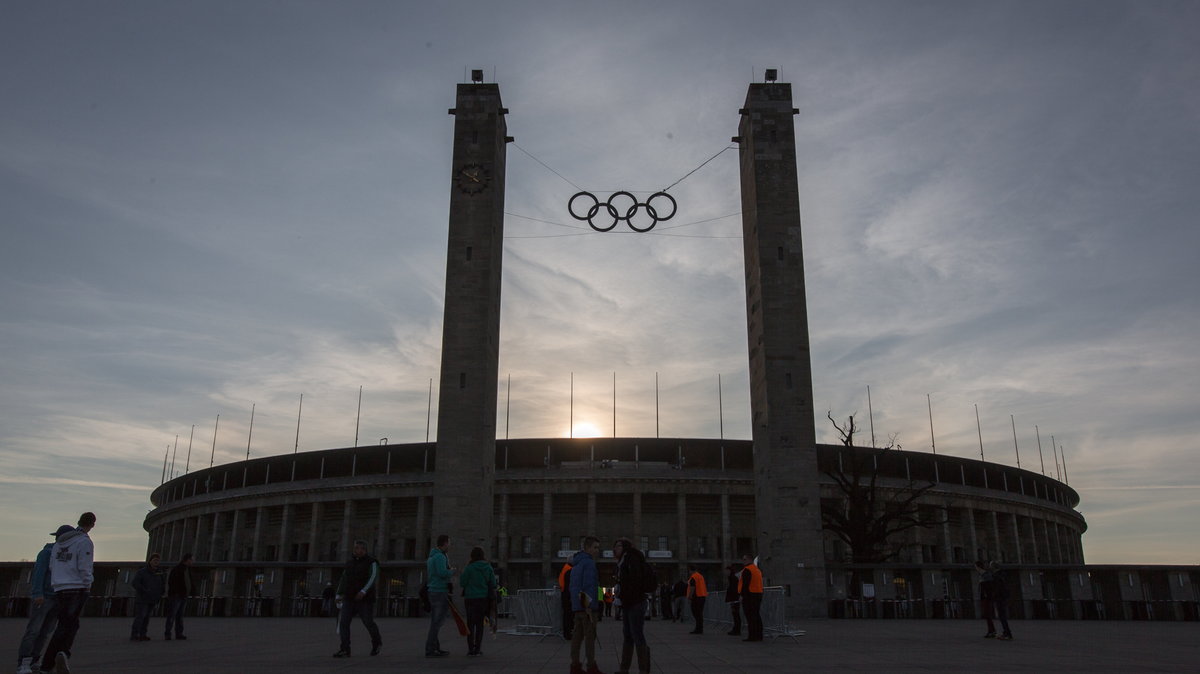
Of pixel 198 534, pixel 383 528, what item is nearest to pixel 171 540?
pixel 198 534

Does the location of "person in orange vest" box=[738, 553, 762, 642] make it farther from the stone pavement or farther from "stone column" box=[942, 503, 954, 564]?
"stone column" box=[942, 503, 954, 564]

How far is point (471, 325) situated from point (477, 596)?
90.5ft

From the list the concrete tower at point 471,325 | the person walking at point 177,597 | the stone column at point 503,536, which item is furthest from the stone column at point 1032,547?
the person walking at point 177,597

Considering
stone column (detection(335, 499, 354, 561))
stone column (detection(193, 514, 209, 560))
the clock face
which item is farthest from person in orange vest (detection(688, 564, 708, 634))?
stone column (detection(193, 514, 209, 560))

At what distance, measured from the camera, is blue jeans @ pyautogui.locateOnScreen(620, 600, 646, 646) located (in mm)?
11516

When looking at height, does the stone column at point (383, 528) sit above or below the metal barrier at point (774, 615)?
above

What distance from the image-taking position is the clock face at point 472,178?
44406 mm

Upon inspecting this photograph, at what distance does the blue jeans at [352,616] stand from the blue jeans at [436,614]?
988 millimetres

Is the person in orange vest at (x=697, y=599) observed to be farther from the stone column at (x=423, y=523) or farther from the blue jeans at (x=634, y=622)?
the stone column at (x=423, y=523)

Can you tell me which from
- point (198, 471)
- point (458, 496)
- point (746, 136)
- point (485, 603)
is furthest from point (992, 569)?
point (198, 471)

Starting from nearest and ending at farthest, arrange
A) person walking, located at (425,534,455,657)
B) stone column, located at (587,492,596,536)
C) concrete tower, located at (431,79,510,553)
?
1. person walking, located at (425,534,455,657)
2. concrete tower, located at (431,79,510,553)
3. stone column, located at (587,492,596,536)

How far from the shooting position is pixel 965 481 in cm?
7062

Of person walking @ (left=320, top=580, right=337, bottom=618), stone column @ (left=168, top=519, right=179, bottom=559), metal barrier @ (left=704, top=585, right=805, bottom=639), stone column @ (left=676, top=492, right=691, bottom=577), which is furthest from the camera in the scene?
stone column @ (left=168, top=519, right=179, bottom=559)

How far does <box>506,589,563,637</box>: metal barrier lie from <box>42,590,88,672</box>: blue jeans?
11712 mm
